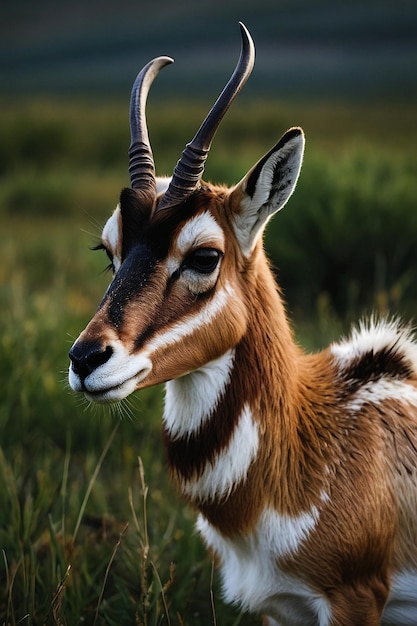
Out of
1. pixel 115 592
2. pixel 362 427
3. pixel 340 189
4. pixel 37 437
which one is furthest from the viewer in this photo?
pixel 340 189

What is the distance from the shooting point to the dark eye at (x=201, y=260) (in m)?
2.97

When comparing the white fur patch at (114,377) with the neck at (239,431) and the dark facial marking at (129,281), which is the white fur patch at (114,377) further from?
the neck at (239,431)

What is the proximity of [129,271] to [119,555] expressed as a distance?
200cm

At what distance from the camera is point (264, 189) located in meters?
3.03

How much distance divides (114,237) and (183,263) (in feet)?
1.06

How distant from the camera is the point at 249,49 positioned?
3109 mm

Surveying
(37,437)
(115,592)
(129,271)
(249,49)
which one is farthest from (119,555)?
(249,49)

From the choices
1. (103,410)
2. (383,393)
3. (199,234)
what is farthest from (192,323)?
(103,410)

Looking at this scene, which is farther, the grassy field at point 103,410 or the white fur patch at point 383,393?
the grassy field at point 103,410

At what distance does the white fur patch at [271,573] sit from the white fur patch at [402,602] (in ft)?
→ 1.06

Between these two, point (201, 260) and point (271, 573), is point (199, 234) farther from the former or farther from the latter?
point (271, 573)

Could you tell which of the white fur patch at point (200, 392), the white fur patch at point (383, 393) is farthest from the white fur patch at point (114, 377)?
the white fur patch at point (383, 393)

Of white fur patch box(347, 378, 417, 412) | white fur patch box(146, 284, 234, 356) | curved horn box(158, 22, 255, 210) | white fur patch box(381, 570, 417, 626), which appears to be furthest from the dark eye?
white fur patch box(381, 570, 417, 626)

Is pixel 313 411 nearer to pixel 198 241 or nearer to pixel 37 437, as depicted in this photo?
pixel 198 241
